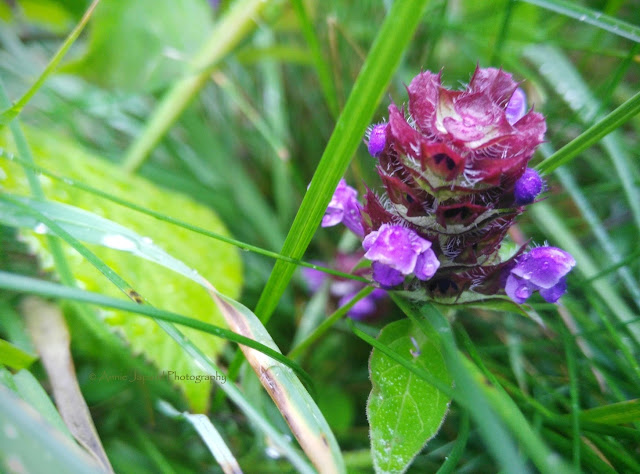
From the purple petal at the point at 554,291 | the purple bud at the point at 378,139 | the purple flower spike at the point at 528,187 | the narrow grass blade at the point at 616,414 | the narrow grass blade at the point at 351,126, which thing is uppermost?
the purple bud at the point at 378,139

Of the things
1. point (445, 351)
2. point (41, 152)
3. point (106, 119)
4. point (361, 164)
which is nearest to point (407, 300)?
point (445, 351)

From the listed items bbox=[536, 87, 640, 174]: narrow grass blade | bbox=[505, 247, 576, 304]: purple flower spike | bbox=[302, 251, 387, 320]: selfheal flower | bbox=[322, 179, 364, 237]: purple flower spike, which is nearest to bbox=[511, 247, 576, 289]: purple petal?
bbox=[505, 247, 576, 304]: purple flower spike

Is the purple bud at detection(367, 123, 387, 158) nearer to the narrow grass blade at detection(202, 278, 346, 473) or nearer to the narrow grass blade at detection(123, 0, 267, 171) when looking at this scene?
the narrow grass blade at detection(202, 278, 346, 473)

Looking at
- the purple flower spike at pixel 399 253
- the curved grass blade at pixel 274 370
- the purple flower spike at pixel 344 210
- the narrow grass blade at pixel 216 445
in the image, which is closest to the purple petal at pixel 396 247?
the purple flower spike at pixel 399 253

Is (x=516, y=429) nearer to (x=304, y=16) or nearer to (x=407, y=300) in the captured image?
(x=407, y=300)

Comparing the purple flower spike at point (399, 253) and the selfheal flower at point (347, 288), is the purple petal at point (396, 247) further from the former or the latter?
the selfheal flower at point (347, 288)

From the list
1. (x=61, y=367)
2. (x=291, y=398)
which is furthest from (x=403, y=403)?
(x=61, y=367)
